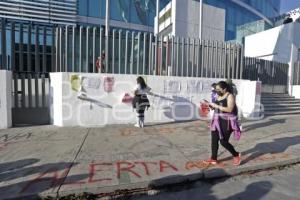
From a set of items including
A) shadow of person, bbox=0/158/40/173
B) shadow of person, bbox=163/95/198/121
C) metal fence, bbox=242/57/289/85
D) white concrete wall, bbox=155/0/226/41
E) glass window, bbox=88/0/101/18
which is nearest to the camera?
shadow of person, bbox=0/158/40/173

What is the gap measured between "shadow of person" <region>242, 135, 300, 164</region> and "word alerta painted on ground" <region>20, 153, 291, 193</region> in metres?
0.37

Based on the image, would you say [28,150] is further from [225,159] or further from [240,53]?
[240,53]

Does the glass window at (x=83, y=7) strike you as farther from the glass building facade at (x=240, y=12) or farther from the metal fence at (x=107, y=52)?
the metal fence at (x=107, y=52)

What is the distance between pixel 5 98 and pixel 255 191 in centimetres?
682

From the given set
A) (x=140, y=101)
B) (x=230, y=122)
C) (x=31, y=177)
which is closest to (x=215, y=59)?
(x=140, y=101)

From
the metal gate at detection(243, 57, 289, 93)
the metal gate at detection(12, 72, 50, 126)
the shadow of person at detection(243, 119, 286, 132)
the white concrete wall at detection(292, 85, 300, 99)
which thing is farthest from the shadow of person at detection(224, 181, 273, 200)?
the white concrete wall at detection(292, 85, 300, 99)

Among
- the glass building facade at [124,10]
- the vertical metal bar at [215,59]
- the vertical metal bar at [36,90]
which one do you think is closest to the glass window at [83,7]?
the glass building facade at [124,10]

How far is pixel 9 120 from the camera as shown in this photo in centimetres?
766

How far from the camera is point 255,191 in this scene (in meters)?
4.04

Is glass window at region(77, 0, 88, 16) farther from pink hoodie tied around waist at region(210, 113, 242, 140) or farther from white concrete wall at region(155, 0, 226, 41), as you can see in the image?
pink hoodie tied around waist at region(210, 113, 242, 140)

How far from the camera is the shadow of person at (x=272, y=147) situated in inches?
222

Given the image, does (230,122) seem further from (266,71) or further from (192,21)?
(192,21)

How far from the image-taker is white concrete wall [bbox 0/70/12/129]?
7364 millimetres

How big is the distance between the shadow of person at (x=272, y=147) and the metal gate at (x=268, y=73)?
761 centimetres
